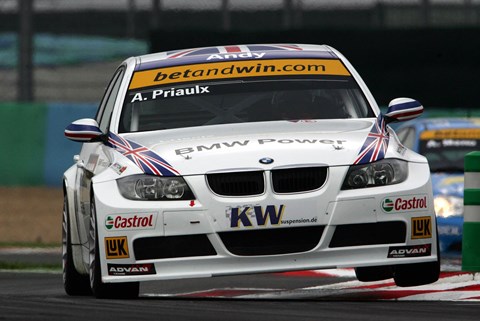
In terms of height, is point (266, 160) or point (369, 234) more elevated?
point (266, 160)

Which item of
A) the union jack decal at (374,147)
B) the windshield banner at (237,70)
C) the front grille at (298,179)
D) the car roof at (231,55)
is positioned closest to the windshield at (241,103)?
the windshield banner at (237,70)

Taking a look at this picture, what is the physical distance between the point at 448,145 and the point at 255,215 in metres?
7.57

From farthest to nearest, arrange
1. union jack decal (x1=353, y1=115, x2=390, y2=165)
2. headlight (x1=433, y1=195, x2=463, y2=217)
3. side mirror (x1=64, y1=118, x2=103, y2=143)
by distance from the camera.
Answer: headlight (x1=433, y1=195, x2=463, y2=217) < side mirror (x1=64, y1=118, x2=103, y2=143) < union jack decal (x1=353, y1=115, x2=390, y2=165)

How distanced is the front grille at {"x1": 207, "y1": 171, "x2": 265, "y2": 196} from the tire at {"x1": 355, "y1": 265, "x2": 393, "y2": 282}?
159cm

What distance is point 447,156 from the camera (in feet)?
51.0

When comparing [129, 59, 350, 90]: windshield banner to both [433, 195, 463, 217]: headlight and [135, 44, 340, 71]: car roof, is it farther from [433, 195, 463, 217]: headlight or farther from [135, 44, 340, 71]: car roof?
[433, 195, 463, 217]: headlight

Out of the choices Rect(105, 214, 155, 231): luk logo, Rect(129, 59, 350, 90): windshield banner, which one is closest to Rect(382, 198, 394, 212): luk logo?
Rect(105, 214, 155, 231): luk logo

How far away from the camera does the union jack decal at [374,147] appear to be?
8656 millimetres

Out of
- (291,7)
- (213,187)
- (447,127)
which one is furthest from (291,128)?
(291,7)

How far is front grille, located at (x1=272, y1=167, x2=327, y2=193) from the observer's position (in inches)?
335

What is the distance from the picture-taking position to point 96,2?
24.4 m

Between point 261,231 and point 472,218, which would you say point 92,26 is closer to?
point 472,218

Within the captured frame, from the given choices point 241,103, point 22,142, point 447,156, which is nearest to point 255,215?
point 241,103

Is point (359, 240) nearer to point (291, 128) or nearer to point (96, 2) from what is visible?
point (291, 128)
